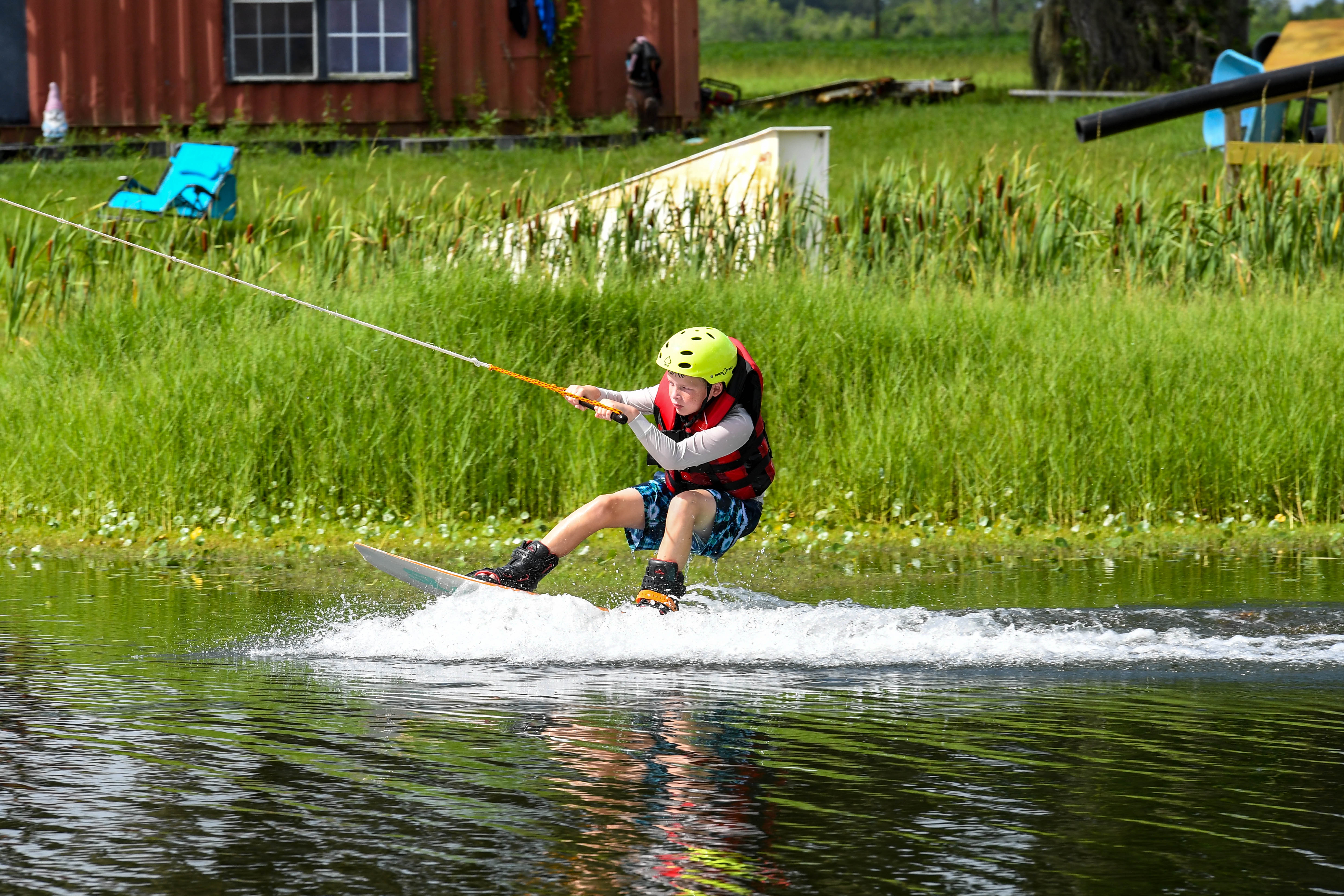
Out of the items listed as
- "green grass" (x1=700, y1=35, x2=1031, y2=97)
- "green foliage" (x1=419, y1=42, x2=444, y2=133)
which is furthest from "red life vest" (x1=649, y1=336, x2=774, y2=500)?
"green grass" (x1=700, y1=35, x2=1031, y2=97)

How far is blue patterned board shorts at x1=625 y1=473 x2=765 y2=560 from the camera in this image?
7.41m

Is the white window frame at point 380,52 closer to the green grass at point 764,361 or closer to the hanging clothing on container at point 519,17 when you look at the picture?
the hanging clothing on container at point 519,17

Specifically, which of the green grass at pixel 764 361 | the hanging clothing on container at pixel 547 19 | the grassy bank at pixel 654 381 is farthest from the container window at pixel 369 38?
the grassy bank at pixel 654 381

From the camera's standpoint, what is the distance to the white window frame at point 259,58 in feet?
74.6

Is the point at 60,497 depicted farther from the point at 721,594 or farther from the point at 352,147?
the point at 352,147

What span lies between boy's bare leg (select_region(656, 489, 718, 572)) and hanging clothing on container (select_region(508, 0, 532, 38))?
16922 millimetres

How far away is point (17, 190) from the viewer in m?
18.8

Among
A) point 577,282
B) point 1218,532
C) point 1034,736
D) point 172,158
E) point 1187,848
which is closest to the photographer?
point 1187,848

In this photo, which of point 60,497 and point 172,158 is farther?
point 172,158

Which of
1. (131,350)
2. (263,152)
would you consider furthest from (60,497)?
(263,152)

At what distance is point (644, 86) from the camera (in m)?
23.5

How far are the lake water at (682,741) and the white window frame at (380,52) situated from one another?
632 inches

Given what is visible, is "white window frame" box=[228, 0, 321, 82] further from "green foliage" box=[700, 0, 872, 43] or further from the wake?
"green foliage" box=[700, 0, 872, 43]

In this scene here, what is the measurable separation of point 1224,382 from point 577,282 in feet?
14.1
